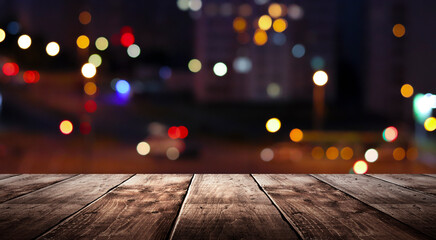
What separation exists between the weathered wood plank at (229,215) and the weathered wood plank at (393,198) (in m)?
0.55

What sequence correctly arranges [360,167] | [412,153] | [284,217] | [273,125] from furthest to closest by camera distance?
[273,125] → [412,153] → [360,167] → [284,217]

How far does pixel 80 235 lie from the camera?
1.69 metres

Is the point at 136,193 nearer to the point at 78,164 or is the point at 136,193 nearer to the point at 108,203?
the point at 108,203

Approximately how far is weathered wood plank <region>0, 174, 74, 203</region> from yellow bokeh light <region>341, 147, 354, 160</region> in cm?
1722

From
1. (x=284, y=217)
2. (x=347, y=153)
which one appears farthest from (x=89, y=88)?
(x=347, y=153)

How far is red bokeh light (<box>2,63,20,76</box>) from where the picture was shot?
136 feet

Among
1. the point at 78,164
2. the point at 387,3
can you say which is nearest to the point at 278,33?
the point at 387,3

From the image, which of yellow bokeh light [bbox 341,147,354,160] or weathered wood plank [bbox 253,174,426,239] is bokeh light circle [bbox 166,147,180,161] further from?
weathered wood plank [bbox 253,174,426,239]

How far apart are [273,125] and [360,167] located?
19.9 m

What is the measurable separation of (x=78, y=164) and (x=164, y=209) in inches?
723

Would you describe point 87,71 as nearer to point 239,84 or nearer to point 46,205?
point 46,205

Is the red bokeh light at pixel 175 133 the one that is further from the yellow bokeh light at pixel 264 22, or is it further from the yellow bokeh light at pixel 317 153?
the yellow bokeh light at pixel 264 22

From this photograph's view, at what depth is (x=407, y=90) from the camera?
3959cm

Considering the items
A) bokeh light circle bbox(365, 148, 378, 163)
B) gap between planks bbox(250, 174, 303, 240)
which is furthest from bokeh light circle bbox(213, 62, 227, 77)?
gap between planks bbox(250, 174, 303, 240)
